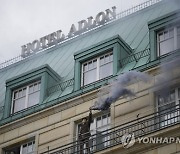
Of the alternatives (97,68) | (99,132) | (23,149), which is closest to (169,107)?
(99,132)

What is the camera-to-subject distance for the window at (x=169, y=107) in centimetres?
2778

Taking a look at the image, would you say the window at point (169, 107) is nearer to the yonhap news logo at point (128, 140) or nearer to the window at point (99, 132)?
the yonhap news logo at point (128, 140)

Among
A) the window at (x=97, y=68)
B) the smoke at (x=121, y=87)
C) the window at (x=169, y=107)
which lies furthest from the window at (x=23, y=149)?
the window at (x=169, y=107)

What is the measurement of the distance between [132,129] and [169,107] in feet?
5.44

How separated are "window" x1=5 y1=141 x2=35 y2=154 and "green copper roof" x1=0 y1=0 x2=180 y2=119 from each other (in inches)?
89.7

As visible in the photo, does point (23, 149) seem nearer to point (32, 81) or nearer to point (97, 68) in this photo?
point (32, 81)

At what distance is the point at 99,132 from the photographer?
2984cm

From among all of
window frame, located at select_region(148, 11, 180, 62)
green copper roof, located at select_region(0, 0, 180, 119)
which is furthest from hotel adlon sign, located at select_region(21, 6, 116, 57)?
window frame, located at select_region(148, 11, 180, 62)

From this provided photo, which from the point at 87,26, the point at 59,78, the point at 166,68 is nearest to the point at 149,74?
the point at 166,68

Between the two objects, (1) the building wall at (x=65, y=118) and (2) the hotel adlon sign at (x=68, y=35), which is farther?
(2) the hotel adlon sign at (x=68, y=35)

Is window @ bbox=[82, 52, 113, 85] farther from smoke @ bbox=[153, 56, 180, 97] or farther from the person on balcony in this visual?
smoke @ bbox=[153, 56, 180, 97]

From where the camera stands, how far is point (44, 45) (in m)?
41.2

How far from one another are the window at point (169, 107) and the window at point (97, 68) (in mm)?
3356

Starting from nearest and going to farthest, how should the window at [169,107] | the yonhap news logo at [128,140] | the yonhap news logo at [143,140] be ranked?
the yonhap news logo at [143,140]
the yonhap news logo at [128,140]
the window at [169,107]
